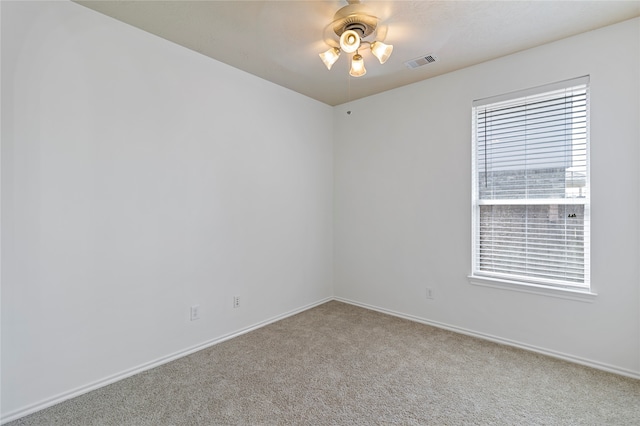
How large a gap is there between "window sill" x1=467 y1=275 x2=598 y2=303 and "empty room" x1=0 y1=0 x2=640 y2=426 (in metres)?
0.03

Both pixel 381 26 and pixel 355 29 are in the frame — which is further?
pixel 381 26

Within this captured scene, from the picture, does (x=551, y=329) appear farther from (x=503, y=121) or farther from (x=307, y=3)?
(x=307, y=3)

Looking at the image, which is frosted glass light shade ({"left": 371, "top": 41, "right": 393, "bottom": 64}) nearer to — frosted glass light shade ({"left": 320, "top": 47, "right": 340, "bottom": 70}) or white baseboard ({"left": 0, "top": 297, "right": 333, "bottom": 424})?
frosted glass light shade ({"left": 320, "top": 47, "right": 340, "bottom": 70})

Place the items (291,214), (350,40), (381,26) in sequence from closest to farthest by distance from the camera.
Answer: (350,40), (381,26), (291,214)

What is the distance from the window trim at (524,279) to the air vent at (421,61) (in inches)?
23.9

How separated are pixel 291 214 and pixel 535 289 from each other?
8.23 ft

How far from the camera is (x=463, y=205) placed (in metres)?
3.04

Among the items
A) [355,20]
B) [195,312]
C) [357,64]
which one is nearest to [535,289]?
[357,64]

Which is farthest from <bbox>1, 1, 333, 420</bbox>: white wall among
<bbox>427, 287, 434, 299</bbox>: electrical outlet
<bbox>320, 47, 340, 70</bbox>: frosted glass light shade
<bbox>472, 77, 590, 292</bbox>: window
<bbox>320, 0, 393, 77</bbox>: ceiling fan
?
<bbox>472, 77, 590, 292</bbox>: window

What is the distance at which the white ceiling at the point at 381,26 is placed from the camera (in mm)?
2049

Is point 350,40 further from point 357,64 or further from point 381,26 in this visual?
point 381,26

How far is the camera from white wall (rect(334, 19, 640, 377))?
226 centimetres

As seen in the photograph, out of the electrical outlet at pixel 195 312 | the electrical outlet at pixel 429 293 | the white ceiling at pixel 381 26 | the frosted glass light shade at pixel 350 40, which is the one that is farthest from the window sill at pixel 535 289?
the electrical outlet at pixel 195 312

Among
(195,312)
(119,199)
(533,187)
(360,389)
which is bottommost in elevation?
(360,389)
